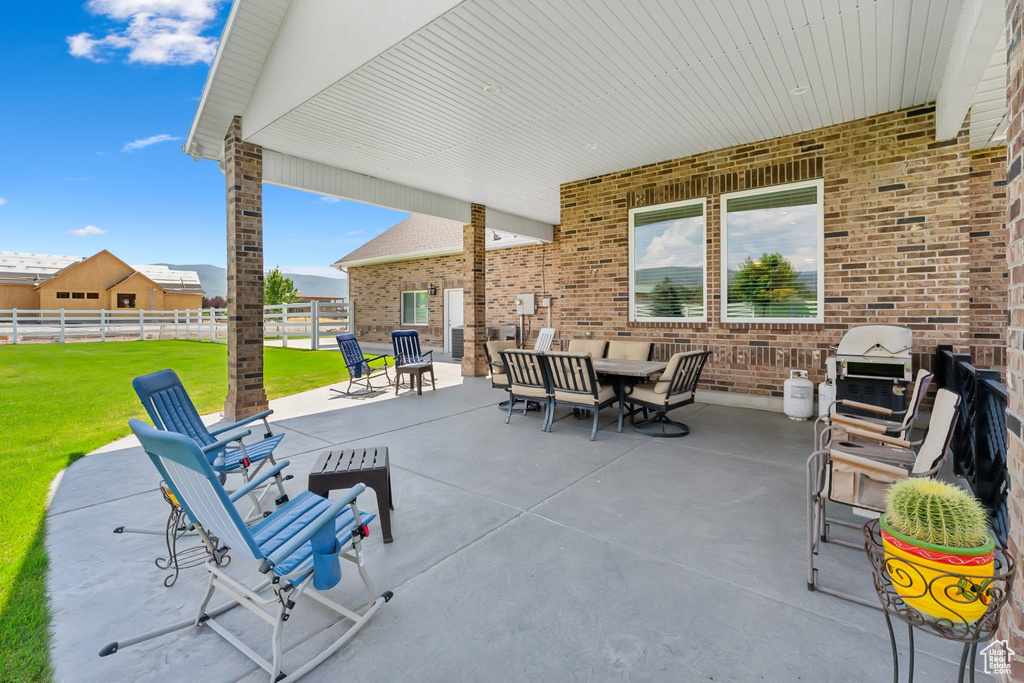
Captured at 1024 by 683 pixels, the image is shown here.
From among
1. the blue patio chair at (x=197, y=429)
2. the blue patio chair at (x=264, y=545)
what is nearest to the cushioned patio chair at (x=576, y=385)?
the blue patio chair at (x=197, y=429)

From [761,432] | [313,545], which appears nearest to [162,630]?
[313,545]

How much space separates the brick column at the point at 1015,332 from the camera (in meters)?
1.39

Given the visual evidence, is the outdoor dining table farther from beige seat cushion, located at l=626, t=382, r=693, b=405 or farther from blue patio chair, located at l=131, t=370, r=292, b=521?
blue patio chair, located at l=131, t=370, r=292, b=521

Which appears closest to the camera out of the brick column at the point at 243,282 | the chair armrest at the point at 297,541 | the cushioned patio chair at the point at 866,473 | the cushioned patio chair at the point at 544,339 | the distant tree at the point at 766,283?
the chair armrest at the point at 297,541

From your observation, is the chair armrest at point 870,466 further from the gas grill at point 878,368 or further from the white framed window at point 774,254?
the white framed window at point 774,254

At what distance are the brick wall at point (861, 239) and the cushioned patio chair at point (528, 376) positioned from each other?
283 centimetres

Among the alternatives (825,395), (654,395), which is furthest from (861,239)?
(654,395)

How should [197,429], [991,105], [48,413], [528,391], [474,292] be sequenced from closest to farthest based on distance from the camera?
[197,429] → [991,105] → [528,391] → [48,413] → [474,292]

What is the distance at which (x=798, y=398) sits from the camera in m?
5.72

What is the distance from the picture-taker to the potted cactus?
1.18 m

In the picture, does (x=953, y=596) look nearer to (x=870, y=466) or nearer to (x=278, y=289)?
(x=870, y=466)

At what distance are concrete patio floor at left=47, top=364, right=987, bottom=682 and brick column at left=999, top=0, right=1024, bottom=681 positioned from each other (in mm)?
434

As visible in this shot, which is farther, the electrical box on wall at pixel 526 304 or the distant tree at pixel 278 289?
the distant tree at pixel 278 289

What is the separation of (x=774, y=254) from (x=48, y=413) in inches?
420
